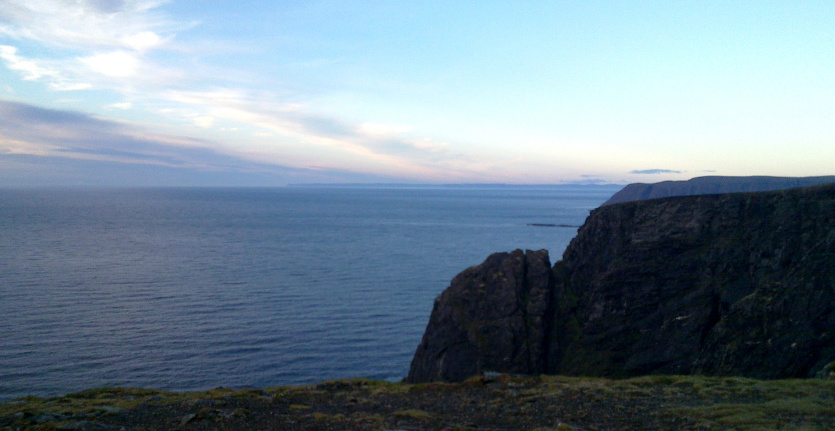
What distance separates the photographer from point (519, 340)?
2964 cm

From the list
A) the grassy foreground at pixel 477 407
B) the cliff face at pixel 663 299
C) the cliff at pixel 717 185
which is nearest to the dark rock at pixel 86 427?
the grassy foreground at pixel 477 407

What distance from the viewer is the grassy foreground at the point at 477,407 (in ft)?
43.5

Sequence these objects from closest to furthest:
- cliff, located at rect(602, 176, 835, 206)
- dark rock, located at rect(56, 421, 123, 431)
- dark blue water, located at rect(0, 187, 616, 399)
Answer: dark rock, located at rect(56, 421, 123, 431) < dark blue water, located at rect(0, 187, 616, 399) < cliff, located at rect(602, 176, 835, 206)

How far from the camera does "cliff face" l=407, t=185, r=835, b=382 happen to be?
2481 cm

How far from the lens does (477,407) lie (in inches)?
620

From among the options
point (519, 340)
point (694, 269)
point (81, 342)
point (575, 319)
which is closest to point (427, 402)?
point (519, 340)

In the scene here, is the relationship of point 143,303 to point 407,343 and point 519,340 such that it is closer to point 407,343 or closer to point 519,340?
point 407,343

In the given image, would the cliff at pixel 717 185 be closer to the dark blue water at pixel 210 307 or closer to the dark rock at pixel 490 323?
the dark blue water at pixel 210 307

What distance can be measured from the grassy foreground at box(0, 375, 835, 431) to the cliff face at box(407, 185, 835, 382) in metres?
9.33

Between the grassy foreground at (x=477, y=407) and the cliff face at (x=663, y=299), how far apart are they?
9333 mm

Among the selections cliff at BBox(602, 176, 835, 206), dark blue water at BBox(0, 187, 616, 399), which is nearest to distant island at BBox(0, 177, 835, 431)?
dark blue water at BBox(0, 187, 616, 399)

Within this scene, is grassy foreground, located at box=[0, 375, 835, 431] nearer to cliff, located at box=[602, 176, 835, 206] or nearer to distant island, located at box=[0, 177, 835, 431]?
distant island, located at box=[0, 177, 835, 431]

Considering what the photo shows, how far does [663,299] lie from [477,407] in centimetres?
1870

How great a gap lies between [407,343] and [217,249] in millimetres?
56017
